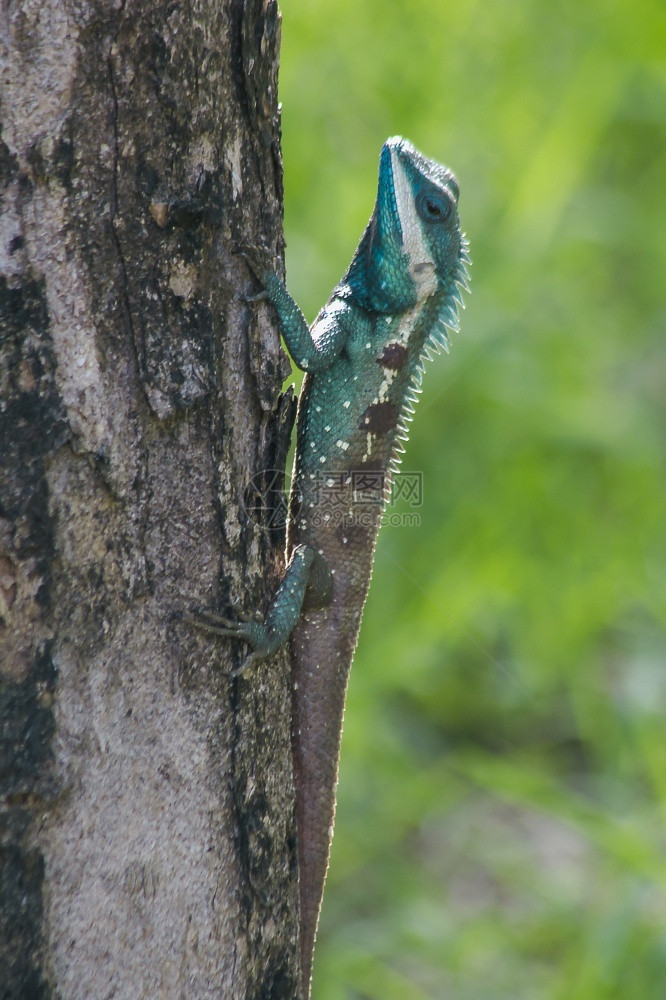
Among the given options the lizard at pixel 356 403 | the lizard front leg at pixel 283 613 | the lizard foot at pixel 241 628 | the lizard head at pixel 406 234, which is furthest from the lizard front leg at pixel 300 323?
the lizard foot at pixel 241 628

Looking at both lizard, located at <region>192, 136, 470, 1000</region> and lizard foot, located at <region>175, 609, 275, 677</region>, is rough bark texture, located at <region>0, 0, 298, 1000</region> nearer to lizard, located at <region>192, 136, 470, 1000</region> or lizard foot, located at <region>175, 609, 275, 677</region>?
lizard foot, located at <region>175, 609, 275, 677</region>

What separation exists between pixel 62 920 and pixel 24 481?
3.19 feet

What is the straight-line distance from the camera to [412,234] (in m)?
3.68

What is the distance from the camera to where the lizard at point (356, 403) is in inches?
130

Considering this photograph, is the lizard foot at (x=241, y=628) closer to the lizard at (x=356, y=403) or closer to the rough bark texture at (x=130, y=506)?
the rough bark texture at (x=130, y=506)

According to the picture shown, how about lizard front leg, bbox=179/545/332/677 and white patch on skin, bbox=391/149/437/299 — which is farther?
white patch on skin, bbox=391/149/437/299

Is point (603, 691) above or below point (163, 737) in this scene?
above

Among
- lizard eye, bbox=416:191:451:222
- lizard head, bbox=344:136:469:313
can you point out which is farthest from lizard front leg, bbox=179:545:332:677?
lizard eye, bbox=416:191:451:222

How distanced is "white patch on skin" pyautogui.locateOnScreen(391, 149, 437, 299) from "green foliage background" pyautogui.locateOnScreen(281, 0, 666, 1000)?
5.10 feet

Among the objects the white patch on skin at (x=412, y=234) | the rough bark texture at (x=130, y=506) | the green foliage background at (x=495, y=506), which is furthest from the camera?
the green foliage background at (x=495, y=506)

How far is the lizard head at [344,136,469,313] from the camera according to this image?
3.66 m

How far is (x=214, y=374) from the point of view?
94.7 inches

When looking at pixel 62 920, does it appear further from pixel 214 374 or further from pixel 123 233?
pixel 123 233

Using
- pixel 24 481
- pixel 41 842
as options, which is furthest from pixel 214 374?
pixel 41 842
